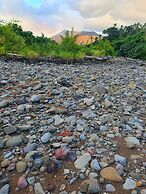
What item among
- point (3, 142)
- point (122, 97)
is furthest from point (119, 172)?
point (122, 97)

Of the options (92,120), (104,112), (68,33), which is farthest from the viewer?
(68,33)

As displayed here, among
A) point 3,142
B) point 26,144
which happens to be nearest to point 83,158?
point 26,144

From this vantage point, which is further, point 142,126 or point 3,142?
point 142,126

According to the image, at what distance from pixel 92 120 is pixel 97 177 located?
1.23m

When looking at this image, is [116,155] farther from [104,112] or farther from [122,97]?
[122,97]

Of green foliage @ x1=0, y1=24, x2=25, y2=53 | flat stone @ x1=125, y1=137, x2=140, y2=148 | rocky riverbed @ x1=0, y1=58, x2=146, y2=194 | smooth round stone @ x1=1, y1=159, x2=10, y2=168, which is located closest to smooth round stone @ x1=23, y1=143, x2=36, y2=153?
rocky riverbed @ x1=0, y1=58, x2=146, y2=194

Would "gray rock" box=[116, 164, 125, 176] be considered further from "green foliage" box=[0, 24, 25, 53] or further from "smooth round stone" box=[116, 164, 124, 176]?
"green foliage" box=[0, 24, 25, 53]

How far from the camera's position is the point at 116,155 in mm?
3693

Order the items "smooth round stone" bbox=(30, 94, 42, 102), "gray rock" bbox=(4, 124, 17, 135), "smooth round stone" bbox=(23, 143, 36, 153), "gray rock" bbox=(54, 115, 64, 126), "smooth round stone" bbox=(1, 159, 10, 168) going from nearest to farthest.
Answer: "smooth round stone" bbox=(1, 159, 10, 168) → "smooth round stone" bbox=(23, 143, 36, 153) → "gray rock" bbox=(4, 124, 17, 135) → "gray rock" bbox=(54, 115, 64, 126) → "smooth round stone" bbox=(30, 94, 42, 102)

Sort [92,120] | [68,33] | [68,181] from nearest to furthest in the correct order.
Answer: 1. [68,181]
2. [92,120]
3. [68,33]

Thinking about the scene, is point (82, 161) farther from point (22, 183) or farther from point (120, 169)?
point (22, 183)

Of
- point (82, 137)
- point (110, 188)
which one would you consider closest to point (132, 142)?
point (82, 137)

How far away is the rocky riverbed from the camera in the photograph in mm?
3316

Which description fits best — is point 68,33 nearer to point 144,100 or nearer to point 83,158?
point 144,100
